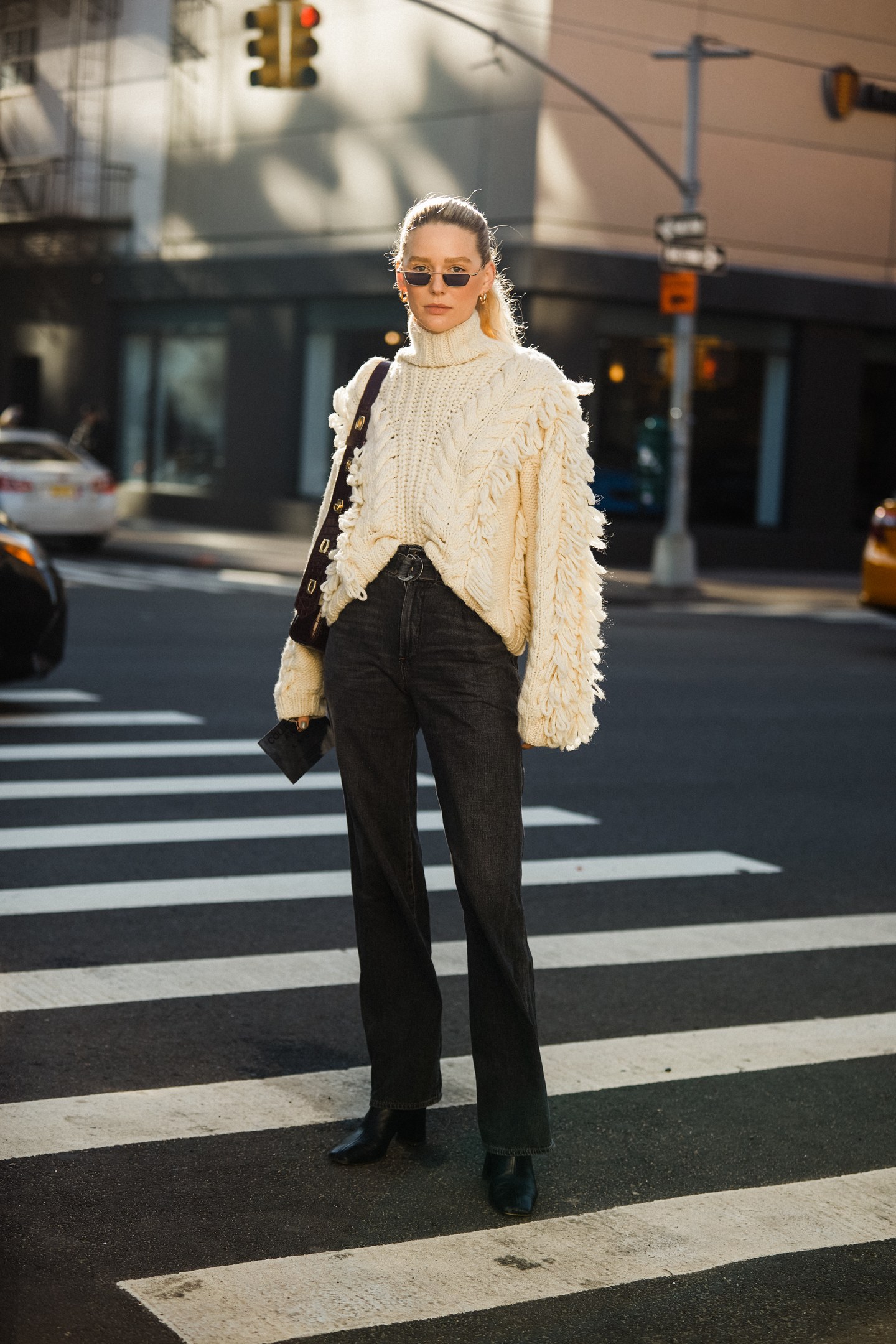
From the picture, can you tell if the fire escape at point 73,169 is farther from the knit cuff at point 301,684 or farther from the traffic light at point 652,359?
the knit cuff at point 301,684

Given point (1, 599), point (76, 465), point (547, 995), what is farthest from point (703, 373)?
point (547, 995)

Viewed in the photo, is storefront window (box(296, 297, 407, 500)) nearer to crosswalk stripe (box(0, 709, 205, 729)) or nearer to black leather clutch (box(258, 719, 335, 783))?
crosswalk stripe (box(0, 709, 205, 729))

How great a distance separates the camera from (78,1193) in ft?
12.8

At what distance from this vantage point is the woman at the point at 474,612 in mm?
3916

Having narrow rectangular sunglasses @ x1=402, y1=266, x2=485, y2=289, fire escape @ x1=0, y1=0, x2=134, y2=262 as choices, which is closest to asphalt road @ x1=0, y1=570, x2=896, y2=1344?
narrow rectangular sunglasses @ x1=402, y1=266, x2=485, y2=289

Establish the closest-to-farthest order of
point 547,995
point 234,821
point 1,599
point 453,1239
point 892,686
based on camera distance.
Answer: point 453,1239 < point 547,995 < point 234,821 < point 1,599 < point 892,686

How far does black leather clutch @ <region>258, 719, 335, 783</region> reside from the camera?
14.0 ft

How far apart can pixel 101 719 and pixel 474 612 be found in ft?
23.5

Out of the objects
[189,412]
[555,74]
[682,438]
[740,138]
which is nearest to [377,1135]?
[555,74]

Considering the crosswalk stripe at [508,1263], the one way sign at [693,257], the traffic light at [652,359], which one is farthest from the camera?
the traffic light at [652,359]

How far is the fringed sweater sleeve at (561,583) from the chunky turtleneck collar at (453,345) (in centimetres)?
20

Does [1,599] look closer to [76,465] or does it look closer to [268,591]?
[268,591]

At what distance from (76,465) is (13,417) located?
7226 mm

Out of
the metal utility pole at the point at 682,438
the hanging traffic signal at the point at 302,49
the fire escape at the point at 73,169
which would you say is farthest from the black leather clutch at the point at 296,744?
the fire escape at the point at 73,169
